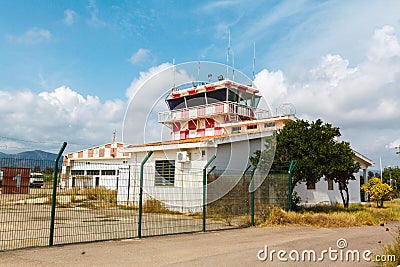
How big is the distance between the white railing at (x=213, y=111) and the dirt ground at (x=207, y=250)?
1734cm

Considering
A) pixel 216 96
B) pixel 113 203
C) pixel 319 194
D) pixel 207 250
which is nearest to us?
pixel 207 250

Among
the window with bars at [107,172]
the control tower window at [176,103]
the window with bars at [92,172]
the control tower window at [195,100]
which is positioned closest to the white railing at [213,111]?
the control tower window at [195,100]

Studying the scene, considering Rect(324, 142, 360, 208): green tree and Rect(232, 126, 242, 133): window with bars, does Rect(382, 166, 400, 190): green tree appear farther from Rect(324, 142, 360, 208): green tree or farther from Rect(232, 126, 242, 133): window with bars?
Rect(324, 142, 360, 208): green tree

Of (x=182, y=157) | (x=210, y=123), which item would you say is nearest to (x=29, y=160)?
(x=182, y=157)

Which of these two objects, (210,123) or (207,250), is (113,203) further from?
(210,123)

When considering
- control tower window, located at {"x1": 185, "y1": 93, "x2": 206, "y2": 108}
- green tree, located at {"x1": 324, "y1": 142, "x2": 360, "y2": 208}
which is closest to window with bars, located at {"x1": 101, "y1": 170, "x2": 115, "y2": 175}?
green tree, located at {"x1": 324, "y1": 142, "x2": 360, "y2": 208}

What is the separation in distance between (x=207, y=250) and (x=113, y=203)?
258cm

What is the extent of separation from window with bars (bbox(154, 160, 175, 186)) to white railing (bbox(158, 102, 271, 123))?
8.50 meters

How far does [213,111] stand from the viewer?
94.6 feet

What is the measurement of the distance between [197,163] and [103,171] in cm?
922

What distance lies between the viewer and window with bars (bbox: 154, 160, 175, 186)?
15.9 metres

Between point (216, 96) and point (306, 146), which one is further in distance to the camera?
point (216, 96)

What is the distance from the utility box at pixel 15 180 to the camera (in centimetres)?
723

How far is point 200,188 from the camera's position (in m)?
13.0
